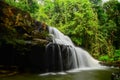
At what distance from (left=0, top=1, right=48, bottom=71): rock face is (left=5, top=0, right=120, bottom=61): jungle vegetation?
22.8ft

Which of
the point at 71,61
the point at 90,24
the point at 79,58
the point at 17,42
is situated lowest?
the point at 71,61

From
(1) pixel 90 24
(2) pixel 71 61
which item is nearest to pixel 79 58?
(2) pixel 71 61

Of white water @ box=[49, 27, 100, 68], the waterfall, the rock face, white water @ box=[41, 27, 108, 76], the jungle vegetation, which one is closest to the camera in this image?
the rock face

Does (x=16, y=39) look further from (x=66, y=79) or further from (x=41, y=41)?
(x=66, y=79)

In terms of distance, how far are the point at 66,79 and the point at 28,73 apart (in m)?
3.29

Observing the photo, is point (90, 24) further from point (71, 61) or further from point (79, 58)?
point (71, 61)

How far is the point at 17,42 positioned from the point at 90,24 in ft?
40.5

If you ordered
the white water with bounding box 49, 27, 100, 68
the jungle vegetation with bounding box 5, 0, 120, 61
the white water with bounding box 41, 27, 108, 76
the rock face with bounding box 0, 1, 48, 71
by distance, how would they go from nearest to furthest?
the rock face with bounding box 0, 1, 48, 71, the white water with bounding box 41, 27, 108, 76, the white water with bounding box 49, 27, 100, 68, the jungle vegetation with bounding box 5, 0, 120, 61

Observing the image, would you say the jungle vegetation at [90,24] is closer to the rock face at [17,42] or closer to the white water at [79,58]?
the white water at [79,58]

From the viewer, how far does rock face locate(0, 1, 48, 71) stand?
13.6 meters

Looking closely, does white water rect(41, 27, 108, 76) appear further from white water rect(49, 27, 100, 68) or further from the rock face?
the rock face

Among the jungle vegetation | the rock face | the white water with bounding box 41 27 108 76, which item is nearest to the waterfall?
the white water with bounding box 41 27 108 76

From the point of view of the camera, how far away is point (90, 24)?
24.3 metres

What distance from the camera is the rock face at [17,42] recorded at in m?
13.6
